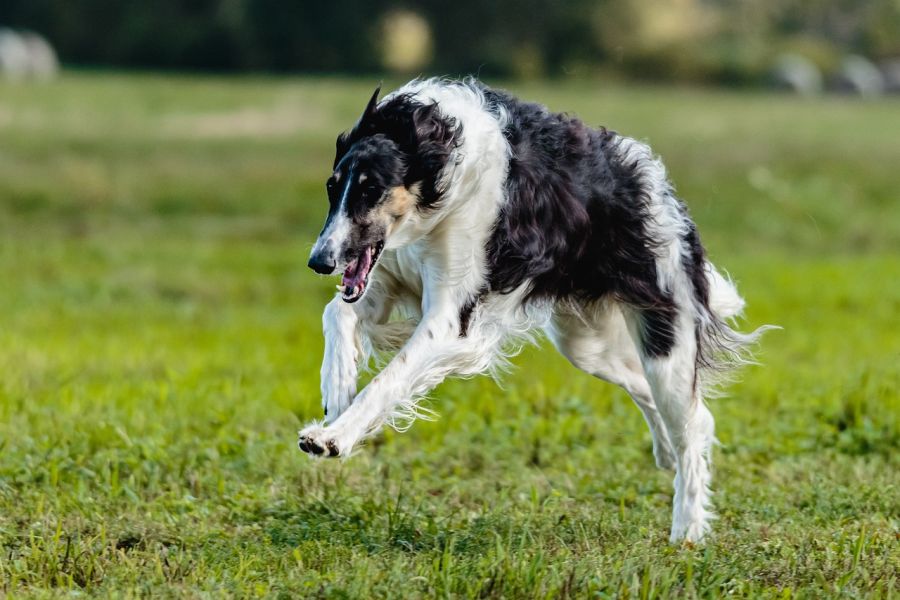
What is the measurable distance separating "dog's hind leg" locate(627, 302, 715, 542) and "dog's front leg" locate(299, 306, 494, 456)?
87 centimetres

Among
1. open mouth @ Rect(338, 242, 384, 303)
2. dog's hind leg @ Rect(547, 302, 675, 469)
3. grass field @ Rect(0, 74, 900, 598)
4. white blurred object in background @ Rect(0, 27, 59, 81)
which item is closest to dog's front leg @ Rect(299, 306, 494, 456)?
open mouth @ Rect(338, 242, 384, 303)

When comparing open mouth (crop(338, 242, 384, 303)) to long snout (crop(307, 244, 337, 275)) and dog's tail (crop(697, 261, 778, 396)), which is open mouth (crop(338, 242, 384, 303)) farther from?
dog's tail (crop(697, 261, 778, 396))

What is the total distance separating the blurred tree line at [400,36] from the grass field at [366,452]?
22.1 meters

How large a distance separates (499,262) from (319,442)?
103 cm

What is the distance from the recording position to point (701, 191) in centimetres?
1919

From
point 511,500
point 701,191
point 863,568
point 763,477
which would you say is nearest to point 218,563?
point 511,500

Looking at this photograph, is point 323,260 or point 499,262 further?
point 499,262

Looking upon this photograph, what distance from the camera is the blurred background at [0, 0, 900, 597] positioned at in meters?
4.76

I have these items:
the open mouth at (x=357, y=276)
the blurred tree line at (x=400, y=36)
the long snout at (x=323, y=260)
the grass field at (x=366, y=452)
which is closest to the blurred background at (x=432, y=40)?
the blurred tree line at (x=400, y=36)

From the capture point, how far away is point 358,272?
4.70 m

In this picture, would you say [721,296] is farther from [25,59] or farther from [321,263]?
[25,59]

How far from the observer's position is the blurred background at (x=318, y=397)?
15.6ft

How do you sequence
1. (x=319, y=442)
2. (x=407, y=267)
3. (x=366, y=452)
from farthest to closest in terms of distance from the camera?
(x=366, y=452)
(x=407, y=267)
(x=319, y=442)

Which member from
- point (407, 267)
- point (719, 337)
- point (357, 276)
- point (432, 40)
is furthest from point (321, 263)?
point (432, 40)
